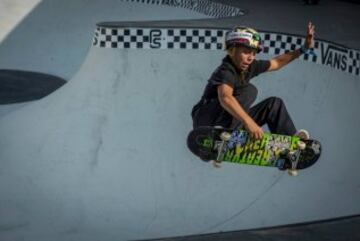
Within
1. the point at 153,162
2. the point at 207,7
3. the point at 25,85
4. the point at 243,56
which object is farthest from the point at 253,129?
the point at 25,85

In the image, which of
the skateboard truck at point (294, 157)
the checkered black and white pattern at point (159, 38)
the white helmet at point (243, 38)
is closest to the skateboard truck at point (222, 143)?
the skateboard truck at point (294, 157)

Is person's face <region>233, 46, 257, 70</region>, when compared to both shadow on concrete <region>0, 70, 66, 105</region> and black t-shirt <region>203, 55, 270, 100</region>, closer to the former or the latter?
black t-shirt <region>203, 55, 270, 100</region>

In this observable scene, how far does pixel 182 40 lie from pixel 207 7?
6.88 m

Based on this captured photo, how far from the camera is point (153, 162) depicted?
8234mm

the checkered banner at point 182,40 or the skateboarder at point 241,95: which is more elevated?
the checkered banner at point 182,40

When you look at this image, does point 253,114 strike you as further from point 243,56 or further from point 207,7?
point 207,7

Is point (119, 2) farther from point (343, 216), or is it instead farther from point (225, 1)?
point (343, 216)

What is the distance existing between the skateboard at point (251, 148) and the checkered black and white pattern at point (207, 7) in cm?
662

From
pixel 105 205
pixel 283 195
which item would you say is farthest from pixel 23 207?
pixel 283 195

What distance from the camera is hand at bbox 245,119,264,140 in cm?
591

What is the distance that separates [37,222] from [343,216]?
3828 millimetres

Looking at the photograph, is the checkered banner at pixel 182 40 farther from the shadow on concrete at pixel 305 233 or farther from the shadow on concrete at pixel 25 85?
the shadow on concrete at pixel 25 85

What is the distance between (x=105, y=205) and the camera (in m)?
8.23

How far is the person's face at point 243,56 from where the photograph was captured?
610cm
